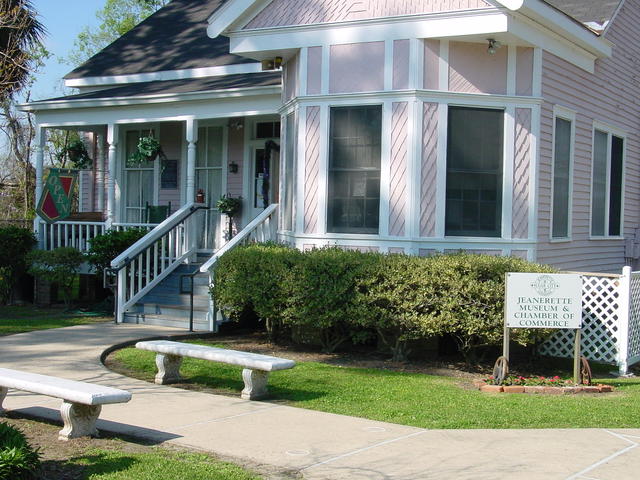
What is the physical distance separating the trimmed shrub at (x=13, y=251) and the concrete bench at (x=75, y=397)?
1012 centimetres

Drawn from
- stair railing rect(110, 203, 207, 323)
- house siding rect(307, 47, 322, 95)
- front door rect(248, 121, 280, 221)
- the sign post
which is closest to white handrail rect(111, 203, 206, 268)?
stair railing rect(110, 203, 207, 323)

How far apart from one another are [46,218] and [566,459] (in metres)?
12.1

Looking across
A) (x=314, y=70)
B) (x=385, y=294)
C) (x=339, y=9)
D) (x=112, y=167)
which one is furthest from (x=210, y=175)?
(x=385, y=294)

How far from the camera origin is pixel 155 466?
5.64m

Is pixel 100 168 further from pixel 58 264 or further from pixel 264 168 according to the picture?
pixel 264 168

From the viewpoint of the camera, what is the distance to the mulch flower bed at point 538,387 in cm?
896

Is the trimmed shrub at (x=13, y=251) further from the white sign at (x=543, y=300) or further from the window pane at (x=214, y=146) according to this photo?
the white sign at (x=543, y=300)

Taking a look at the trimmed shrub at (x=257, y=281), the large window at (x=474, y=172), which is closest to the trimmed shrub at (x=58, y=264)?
the trimmed shrub at (x=257, y=281)

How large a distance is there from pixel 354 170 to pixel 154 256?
14.0 ft

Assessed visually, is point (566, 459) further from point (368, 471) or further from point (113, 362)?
point (113, 362)

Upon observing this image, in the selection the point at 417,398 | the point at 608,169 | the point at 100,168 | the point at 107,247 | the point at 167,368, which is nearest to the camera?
the point at 417,398

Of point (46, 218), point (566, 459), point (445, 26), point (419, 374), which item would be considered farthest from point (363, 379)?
point (46, 218)

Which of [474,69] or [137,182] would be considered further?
[137,182]

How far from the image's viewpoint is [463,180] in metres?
11.5
